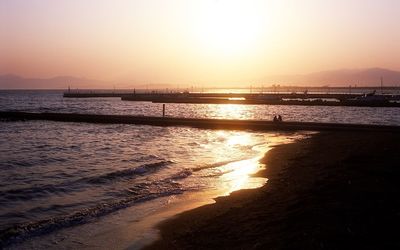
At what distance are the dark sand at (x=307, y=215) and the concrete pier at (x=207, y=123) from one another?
745 inches

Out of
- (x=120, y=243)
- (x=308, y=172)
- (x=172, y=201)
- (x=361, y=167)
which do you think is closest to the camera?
(x=120, y=243)

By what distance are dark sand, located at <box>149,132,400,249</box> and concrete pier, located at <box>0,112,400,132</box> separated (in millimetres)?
18933

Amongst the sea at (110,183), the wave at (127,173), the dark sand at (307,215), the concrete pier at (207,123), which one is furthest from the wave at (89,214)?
the concrete pier at (207,123)

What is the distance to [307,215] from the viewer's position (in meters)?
8.37

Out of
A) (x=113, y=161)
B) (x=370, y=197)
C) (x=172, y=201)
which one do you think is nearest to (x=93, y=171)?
(x=113, y=161)

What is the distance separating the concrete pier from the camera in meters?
32.6

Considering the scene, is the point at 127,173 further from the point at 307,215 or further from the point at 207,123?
the point at 207,123

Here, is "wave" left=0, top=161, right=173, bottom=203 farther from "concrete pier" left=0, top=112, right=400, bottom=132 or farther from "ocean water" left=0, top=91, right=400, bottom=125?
"ocean water" left=0, top=91, right=400, bottom=125

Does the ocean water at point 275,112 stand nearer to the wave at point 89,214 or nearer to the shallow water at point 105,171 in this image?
the shallow water at point 105,171

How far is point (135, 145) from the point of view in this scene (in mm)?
26234

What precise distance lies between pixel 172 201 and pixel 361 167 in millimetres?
5862

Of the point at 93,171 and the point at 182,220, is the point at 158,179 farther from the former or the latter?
the point at 182,220

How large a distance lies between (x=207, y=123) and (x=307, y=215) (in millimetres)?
30905

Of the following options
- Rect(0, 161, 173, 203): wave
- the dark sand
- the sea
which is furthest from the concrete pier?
Rect(0, 161, 173, 203): wave
